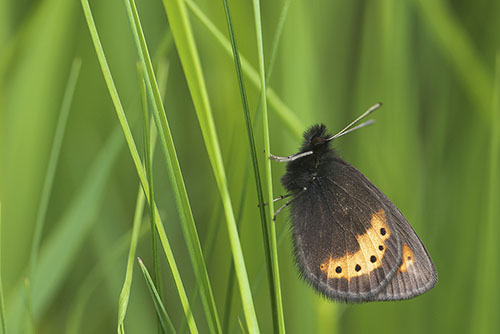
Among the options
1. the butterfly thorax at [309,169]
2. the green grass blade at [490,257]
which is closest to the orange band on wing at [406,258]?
the green grass blade at [490,257]

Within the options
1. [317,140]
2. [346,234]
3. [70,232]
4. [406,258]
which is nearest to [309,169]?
[317,140]

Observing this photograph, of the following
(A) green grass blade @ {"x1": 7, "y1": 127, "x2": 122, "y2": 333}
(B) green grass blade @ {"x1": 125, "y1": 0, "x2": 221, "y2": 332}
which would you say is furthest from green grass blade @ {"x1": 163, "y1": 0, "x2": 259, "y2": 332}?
(A) green grass blade @ {"x1": 7, "y1": 127, "x2": 122, "y2": 333}

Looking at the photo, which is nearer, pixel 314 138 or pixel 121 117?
pixel 121 117

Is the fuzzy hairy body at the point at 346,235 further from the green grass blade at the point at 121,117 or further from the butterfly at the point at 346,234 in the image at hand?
the green grass blade at the point at 121,117

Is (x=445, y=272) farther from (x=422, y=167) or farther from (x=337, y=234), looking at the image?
(x=337, y=234)

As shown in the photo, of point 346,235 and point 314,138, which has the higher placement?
point 314,138

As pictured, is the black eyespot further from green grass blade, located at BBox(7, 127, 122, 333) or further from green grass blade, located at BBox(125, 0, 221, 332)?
green grass blade, located at BBox(125, 0, 221, 332)

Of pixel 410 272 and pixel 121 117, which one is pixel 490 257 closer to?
pixel 410 272
